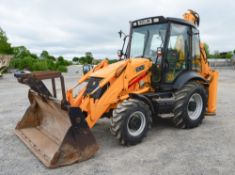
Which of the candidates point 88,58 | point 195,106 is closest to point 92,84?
point 195,106

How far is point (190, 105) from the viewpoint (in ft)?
19.4

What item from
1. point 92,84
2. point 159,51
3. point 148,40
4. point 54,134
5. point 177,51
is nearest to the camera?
point 54,134

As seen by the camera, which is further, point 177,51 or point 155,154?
point 177,51

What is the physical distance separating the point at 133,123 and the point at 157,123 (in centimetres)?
191

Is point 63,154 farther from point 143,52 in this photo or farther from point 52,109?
point 143,52

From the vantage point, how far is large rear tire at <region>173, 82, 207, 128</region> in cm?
554

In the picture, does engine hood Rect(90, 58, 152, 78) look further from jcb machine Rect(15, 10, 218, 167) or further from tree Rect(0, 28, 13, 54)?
tree Rect(0, 28, 13, 54)

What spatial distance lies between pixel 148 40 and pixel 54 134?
9.53 feet

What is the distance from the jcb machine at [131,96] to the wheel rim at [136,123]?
2cm

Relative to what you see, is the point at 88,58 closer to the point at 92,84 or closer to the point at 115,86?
the point at 92,84

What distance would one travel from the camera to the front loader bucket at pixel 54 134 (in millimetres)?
3924

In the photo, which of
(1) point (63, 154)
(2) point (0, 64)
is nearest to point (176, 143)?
(1) point (63, 154)

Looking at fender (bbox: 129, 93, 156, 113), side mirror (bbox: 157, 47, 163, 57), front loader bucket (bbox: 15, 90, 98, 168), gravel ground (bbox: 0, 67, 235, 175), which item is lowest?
gravel ground (bbox: 0, 67, 235, 175)

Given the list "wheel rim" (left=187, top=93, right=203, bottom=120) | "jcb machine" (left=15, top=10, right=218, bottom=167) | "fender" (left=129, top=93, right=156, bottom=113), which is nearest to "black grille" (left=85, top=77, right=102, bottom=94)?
"jcb machine" (left=15, top=10, right=218, bottom=167)
